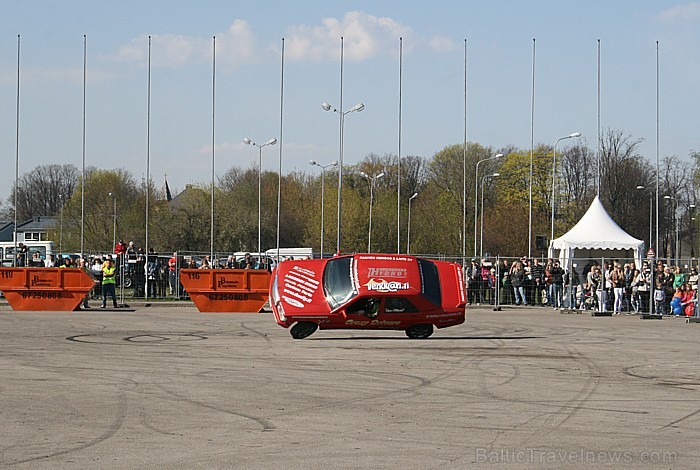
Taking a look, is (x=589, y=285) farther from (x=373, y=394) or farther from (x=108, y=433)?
(x=108, y=433)

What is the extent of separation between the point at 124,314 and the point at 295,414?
20573 millimetres

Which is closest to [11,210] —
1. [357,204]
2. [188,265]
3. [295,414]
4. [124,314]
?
[357,204]

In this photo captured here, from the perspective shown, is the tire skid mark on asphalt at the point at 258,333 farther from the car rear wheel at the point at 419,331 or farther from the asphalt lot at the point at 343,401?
the car rear wheel at the point at 419,331

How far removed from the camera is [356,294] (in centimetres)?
2086

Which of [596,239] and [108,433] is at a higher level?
[596,239]

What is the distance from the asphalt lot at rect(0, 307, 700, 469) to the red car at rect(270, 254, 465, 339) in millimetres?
540

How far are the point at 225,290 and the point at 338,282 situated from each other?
43.0ft

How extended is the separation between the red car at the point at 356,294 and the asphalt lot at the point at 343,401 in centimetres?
54

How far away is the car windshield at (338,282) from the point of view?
824 inches

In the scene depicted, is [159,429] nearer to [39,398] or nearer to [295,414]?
[295,414]

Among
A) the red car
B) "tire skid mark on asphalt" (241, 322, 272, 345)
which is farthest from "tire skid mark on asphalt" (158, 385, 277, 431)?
the red car

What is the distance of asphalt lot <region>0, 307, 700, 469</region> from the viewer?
907 centimetres

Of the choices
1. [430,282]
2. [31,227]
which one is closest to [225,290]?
[430,282]

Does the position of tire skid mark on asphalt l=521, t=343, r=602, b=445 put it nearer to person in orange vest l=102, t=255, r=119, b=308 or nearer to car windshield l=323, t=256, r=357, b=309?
car windshield l=323, t=256, r=357, b=309
